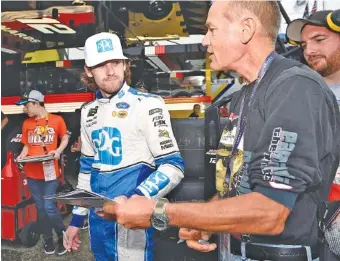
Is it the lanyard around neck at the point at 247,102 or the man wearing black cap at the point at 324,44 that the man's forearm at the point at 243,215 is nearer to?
the lanyard around neck at the point at 247,102

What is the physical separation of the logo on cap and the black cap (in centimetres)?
106

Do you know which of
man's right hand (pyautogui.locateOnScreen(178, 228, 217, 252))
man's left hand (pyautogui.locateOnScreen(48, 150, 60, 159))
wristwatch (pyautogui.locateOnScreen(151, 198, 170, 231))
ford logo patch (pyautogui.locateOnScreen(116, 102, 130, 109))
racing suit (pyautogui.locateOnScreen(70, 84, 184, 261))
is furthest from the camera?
man's left hand (pyautogui.locateOnScreen(48, 150, 60, 159))

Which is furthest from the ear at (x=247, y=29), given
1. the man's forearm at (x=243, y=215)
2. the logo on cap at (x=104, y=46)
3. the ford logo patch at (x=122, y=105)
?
the logo on cap at (x=104, y=46)

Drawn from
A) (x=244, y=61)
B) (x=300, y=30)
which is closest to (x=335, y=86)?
(x=300, y=30)

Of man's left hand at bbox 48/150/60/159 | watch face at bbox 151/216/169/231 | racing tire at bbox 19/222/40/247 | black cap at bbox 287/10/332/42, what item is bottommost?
racing tire at bbox 19/222/40/247

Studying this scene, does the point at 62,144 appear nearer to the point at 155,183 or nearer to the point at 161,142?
the point at 161,142

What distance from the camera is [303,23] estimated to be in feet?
7.27

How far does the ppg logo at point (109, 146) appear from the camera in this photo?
210 cm

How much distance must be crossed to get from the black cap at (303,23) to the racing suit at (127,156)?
90 cm

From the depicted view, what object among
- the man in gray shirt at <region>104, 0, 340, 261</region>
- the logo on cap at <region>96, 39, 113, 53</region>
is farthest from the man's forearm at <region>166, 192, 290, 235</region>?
the logo on cap at <region>96, 39, 113, 53</region>

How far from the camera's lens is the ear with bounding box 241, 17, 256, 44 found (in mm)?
1046

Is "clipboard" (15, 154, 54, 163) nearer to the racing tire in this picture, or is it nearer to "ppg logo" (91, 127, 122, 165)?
the racing tire

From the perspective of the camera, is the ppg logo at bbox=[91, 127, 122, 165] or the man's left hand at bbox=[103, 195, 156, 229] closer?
the man's left hand at bbox=[103, 195, 156, 229]

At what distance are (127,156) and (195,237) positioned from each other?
2.96 feet
